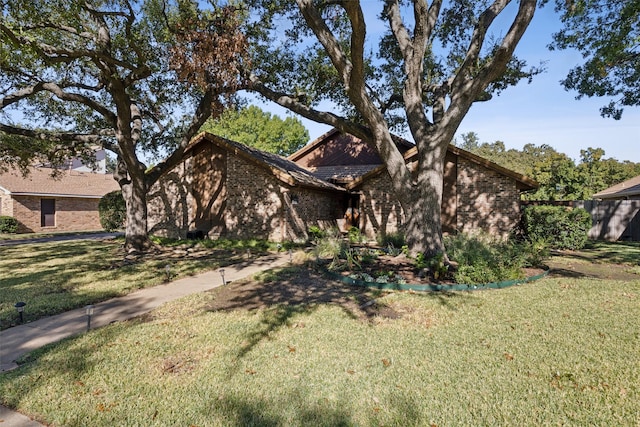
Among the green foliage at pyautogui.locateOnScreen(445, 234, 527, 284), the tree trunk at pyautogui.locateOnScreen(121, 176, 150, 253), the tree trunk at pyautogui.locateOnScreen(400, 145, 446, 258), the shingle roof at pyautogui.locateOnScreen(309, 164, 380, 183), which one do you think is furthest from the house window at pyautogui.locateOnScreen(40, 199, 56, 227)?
the green foliage at pyautogui.locateOnScreen(445, 234, 527, 284)

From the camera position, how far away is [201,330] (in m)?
4.91

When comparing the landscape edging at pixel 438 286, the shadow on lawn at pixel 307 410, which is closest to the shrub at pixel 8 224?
the landscape edging at pixel 438 286

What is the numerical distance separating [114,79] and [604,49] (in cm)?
1513

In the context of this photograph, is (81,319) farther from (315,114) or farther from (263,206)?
(263,206)

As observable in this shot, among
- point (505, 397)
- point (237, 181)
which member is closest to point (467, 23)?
point (237, 181)

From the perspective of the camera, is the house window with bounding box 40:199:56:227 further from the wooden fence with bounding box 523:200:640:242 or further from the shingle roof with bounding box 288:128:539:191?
the wooden fence with bounding box 523:200:640:242

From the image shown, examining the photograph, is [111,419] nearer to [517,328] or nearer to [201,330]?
[201,330]

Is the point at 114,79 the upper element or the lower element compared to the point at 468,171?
upper

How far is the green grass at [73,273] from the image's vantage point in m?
6.42

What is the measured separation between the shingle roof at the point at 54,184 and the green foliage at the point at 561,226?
79.9 ft

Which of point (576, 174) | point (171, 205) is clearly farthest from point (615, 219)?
point (171, 205)

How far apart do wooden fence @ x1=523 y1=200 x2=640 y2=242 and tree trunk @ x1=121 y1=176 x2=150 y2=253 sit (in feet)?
57.9

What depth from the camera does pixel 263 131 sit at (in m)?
40.3

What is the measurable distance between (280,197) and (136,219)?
5734 millimetres
